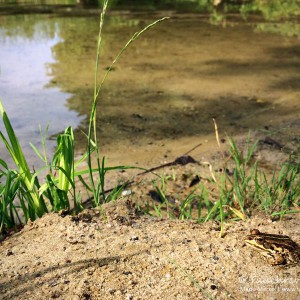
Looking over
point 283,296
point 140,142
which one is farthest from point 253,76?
point 283,296

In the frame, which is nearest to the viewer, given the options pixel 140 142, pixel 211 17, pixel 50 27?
pixel 140 142

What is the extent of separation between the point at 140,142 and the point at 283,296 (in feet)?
6.76

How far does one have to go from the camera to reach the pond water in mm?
3404

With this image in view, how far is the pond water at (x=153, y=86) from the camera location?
3404mm

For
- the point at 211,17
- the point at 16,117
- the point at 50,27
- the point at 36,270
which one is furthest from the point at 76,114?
the point at 211,17

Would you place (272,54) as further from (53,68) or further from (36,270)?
(36,270)

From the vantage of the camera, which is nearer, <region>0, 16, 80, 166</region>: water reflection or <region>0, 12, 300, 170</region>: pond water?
<region>0, 12, 300, 170</region>: pond water

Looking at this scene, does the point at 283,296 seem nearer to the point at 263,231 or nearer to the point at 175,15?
the point at 263,231

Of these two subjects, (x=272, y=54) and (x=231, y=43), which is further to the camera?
(x=231, y=43)

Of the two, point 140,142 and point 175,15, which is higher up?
point 175,15

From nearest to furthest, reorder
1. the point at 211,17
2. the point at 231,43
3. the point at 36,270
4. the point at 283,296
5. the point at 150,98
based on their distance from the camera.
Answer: the point at 283,296
the point at 36,270
the point at 150,98
the point at 231,43
the point at 211,17

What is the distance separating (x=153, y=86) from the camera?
4.39 m

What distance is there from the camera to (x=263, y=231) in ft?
5.38

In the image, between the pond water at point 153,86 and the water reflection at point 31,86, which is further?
the water reflection at point 31,86
